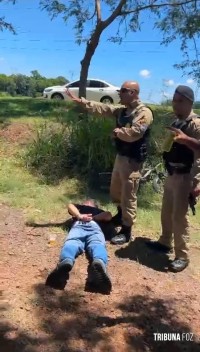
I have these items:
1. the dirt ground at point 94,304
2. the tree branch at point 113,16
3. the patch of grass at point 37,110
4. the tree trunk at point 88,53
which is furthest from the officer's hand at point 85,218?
the tree branch at point 113,16

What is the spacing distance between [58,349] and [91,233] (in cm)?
156

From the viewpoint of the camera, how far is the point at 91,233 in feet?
14.0

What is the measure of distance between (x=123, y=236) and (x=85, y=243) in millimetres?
619

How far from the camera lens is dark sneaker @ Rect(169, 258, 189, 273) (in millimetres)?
4191

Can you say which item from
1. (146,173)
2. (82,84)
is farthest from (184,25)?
(146,173)

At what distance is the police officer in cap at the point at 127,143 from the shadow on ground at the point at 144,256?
133mm

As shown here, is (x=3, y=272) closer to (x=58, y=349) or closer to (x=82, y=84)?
(x=58, y=349)

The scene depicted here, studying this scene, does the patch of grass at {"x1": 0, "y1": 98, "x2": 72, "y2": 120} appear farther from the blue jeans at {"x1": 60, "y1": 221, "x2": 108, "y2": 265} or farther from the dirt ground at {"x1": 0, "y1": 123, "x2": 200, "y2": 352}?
the dirt ground at {"x1": 0, "y1": 123, "x2": 200, "y2": 352}

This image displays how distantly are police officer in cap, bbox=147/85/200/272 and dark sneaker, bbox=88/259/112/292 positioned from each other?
86 cm

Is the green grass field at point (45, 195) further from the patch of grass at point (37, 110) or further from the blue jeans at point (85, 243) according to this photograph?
the patch of grass at point (37, 110)

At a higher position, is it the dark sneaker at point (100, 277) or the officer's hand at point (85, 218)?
the officer's hand at point (85, 218)

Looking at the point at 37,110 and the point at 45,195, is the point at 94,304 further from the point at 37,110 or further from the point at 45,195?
the point at 37,110

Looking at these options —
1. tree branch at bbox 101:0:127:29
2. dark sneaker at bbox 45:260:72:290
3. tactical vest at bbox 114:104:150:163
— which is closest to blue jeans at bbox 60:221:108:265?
dark sneaker at bbox 45:260:72:290

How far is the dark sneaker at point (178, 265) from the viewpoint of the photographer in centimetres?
419
